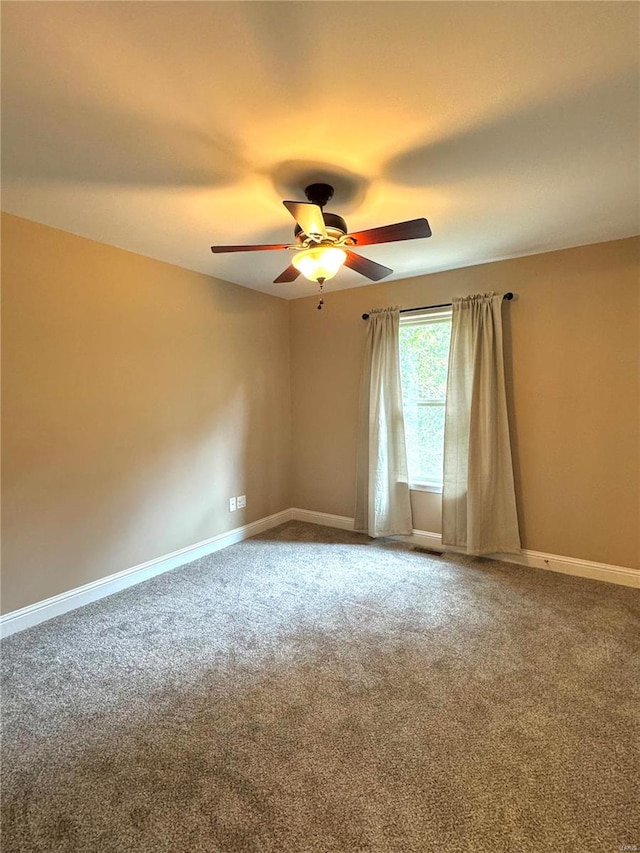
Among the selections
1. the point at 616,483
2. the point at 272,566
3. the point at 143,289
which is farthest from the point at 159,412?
the point at 616,483

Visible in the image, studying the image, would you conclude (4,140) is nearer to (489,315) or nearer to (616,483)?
(489,315)

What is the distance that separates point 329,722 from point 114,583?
196cm

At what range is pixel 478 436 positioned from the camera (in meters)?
3.42

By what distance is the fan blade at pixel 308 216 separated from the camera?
5.71 ft

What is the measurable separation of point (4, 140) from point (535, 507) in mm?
3875

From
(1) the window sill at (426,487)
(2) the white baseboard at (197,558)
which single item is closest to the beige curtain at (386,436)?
(1) the window sill at (426,487)

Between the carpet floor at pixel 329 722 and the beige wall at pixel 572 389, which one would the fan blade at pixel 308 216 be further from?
the carpet floor at pixel 329 722

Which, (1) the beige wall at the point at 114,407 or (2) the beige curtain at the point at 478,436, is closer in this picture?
(1) the beige wall at the point at 114,407

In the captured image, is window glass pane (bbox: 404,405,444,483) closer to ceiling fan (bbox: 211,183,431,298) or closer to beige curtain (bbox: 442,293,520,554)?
beige curtain (bbox: 442,293,520,554)

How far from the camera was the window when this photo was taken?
377 centimetres

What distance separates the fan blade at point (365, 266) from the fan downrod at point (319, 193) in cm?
30

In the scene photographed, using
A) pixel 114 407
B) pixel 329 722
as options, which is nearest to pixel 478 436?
pixel 329 722

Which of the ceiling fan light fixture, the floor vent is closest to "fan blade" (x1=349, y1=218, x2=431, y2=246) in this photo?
the ceiling fan light fixture

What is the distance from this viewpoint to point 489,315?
337 cm
